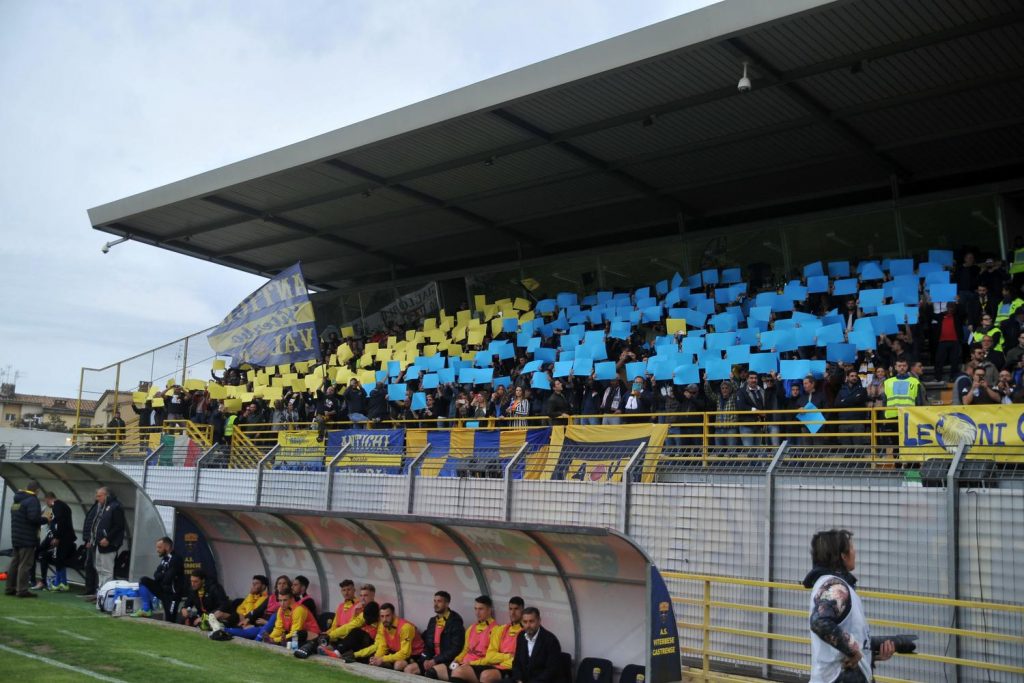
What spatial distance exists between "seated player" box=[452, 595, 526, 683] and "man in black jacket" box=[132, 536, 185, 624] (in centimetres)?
612

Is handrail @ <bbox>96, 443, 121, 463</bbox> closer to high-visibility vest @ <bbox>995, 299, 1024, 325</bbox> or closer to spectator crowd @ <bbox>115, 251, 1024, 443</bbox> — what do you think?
spectator crowd @ <bbox>115, 251, 1024, 443</bbox>

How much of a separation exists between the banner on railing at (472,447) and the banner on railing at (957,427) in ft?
15.7

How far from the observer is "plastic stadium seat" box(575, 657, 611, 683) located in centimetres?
1048

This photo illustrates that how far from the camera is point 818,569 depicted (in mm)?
5355

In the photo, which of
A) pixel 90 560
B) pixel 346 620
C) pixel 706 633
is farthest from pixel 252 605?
pixel 706 633

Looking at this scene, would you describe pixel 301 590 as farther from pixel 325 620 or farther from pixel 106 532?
pixel 106 532

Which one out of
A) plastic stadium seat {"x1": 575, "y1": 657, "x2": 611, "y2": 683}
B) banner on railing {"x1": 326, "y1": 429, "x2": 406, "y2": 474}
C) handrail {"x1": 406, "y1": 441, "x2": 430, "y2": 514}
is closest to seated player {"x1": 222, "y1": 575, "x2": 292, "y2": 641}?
handrail {"x1": 406, "y1": 441, "x2": 430, "y2": 514}

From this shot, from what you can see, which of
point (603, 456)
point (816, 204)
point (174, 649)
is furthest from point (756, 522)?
point (816, 204)

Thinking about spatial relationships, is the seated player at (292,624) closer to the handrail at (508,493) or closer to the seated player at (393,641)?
the seated player at (393,641)

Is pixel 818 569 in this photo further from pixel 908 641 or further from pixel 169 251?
pixel 169 251

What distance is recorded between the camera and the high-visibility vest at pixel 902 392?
12258 mm

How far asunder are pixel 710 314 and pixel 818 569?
15.5 meters

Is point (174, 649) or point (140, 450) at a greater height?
point (140, 450)

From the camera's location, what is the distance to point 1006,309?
1520cm
